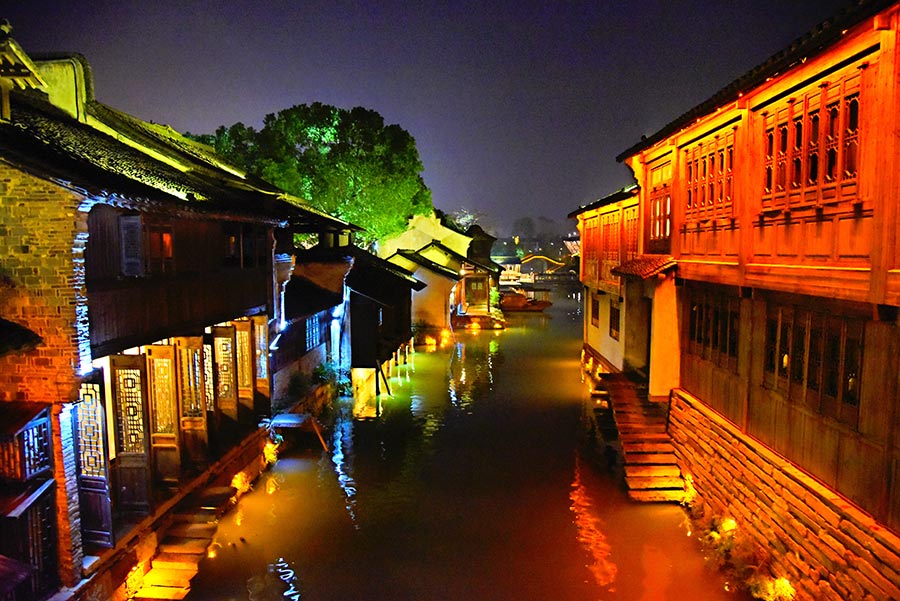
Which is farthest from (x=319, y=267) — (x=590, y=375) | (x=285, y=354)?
(x=590, y=375)

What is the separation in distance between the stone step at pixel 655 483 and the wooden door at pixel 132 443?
12.6m

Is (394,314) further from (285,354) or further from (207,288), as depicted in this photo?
(207,288)

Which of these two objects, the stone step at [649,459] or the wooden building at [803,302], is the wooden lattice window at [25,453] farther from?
the stone step at [649,459]

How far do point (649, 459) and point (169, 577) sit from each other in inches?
512

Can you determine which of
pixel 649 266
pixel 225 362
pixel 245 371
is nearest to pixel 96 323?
pixel 225 362

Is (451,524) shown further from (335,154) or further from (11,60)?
(335,154)

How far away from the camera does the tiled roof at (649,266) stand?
17.9 metres

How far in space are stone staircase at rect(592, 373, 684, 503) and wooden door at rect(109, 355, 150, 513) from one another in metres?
12.6

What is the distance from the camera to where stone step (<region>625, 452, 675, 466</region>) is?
723 inches

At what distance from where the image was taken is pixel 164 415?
14500 mm

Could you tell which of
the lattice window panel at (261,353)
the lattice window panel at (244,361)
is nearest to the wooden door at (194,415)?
the lattice window panel at (244,361)

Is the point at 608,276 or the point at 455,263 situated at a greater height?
the point at 455,263

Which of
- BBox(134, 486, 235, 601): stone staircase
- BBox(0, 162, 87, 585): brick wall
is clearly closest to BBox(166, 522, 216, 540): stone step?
BBox(134, 486, 235, 601): stone staircase

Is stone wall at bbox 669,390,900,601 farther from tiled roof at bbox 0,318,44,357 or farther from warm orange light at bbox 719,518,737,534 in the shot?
tiled roof at bbox 0,318,44,357
